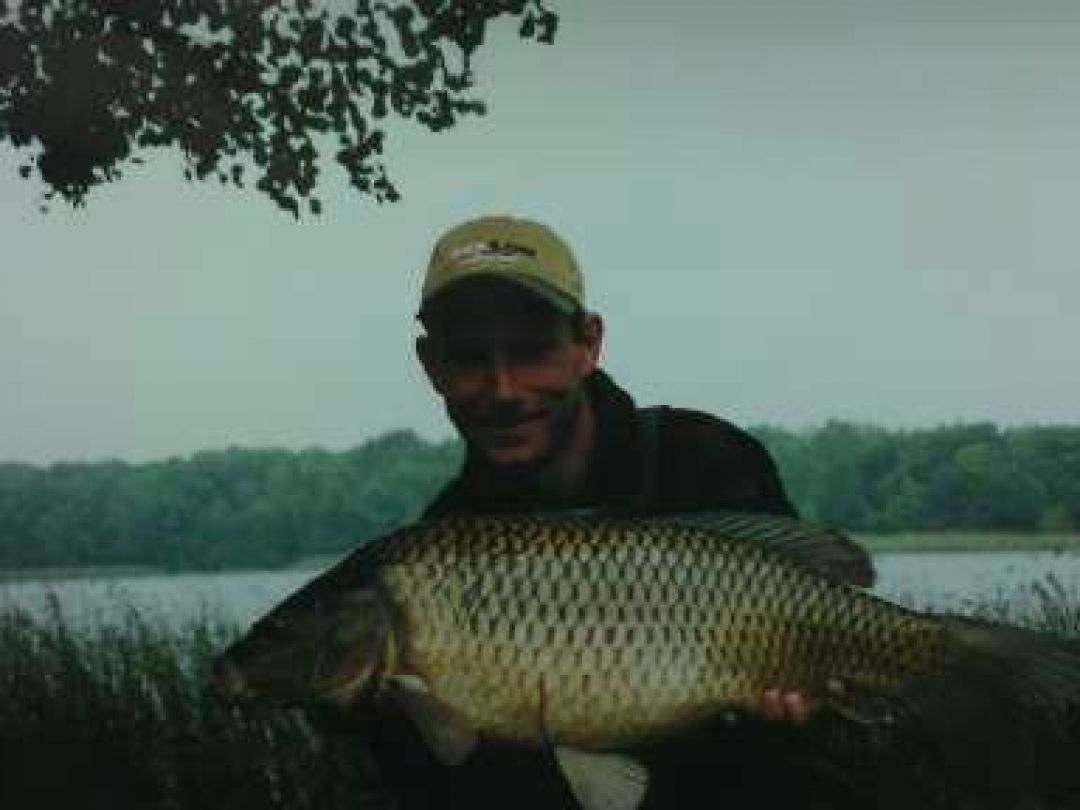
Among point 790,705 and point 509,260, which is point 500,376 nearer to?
point 509,260

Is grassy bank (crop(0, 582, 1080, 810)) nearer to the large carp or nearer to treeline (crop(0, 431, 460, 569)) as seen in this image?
the large carp

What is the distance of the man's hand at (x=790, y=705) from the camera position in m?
2.35

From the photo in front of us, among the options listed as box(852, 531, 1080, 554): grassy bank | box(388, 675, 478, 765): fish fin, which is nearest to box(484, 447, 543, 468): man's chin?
box(388, 675, 478, 765): fish fin

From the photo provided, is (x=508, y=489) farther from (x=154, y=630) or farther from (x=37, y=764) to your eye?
(x=154, y=630)

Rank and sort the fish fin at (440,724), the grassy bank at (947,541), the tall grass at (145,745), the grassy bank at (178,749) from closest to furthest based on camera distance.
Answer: the fish fin at (440,724)
the grassy bank at (178,749)
the tall grass at (145,745)
the grassy bank at (947,541)

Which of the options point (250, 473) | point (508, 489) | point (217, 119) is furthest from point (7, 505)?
point (508, 489)

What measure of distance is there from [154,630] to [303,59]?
8.88ft

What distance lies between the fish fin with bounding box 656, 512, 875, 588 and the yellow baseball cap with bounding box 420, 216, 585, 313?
481mm

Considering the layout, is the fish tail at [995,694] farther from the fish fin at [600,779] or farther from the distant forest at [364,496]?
the distant forest at [364,496]

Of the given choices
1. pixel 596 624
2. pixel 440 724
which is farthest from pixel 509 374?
pixel 440 724

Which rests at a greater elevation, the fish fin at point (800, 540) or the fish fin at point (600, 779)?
the fish fin at point (800, 540)

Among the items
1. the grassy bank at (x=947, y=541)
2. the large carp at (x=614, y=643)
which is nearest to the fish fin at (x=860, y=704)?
the large carp at (x=614, y=643)

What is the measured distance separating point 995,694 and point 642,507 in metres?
0.60

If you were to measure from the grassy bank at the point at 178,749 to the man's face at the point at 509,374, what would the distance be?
179 cm
